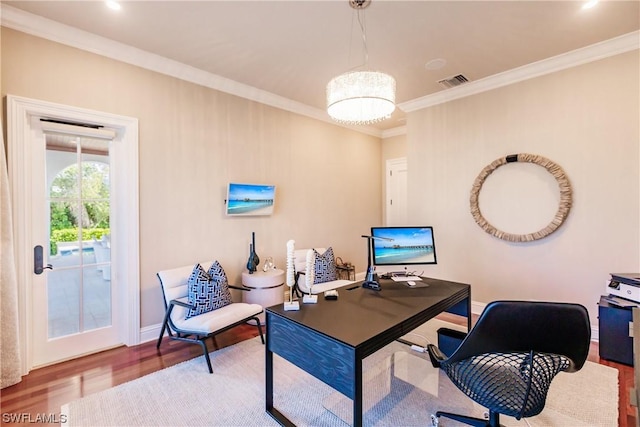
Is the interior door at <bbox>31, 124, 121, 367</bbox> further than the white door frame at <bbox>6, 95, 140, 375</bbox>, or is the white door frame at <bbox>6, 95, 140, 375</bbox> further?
the interior door at <bbox>31, 124, 121, 367</bbox>

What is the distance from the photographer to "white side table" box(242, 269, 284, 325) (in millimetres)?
3486

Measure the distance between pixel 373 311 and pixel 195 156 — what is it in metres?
2.60

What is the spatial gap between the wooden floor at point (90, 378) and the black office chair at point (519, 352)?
111 centimetres

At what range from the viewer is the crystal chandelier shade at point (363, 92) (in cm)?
224

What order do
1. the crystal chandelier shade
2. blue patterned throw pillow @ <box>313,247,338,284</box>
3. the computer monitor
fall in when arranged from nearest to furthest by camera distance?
1. the crystal chandelier shade
2. the computer monitor
3. blue patterned throw pillow @ <box>313,247,338,284</box>

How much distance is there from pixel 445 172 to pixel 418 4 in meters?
2.35

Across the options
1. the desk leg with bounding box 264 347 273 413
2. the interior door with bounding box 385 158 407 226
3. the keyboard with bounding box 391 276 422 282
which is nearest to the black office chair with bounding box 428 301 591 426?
the desk leg with bounding box 264 347 273 413

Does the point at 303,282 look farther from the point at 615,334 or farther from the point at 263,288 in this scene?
the point at 615,334

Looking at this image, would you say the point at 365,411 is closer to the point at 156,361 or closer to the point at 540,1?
the point at 156,361

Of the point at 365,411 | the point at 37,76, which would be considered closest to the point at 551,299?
the point at 365,411

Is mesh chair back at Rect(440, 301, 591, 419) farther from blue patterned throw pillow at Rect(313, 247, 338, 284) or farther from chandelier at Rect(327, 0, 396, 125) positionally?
blue patterned throw pillow at Rect(313, 247, 338, 284)

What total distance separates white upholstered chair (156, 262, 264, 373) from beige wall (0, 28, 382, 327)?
35cm

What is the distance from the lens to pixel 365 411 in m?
2.05

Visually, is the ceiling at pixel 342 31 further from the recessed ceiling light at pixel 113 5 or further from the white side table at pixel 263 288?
the white side table at pixel 263 288
